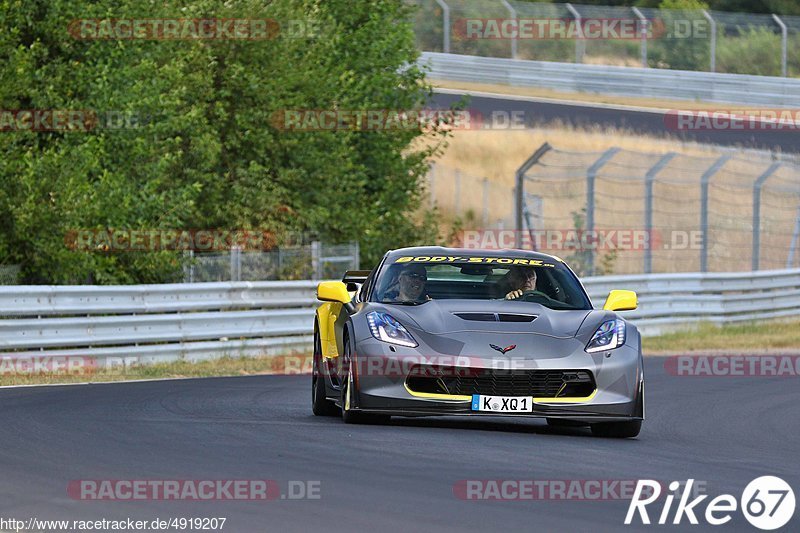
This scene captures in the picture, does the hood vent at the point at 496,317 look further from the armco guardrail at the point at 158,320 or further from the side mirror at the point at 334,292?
the armco guardrail at the point at 158,320

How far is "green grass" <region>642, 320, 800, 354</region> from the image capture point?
75.5ft

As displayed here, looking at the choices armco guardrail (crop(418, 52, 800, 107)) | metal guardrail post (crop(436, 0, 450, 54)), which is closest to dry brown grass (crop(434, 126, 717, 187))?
armco guardrail (crop(418, 52, 800, 107))

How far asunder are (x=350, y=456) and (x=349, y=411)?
1.84 metres

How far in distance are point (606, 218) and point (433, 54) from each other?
8916 mm

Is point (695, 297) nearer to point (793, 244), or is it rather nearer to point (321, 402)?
point (793, 244)

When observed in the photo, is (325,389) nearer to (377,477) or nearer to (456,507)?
(377,477)

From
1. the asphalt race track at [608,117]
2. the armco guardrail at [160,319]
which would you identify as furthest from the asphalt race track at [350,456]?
the asphalt race track at [608,117]

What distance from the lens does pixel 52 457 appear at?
8531 mm

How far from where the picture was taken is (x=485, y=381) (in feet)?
33.3

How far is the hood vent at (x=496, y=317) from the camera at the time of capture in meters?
10.5

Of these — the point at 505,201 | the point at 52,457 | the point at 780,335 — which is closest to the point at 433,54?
the point at 505,201

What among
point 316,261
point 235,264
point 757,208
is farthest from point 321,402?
point 757,208

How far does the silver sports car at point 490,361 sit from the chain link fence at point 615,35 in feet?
97.1

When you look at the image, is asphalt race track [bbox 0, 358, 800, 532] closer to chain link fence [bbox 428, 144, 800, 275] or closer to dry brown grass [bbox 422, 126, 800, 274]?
chain link fence [bbox 428, 144, 800, 275]
